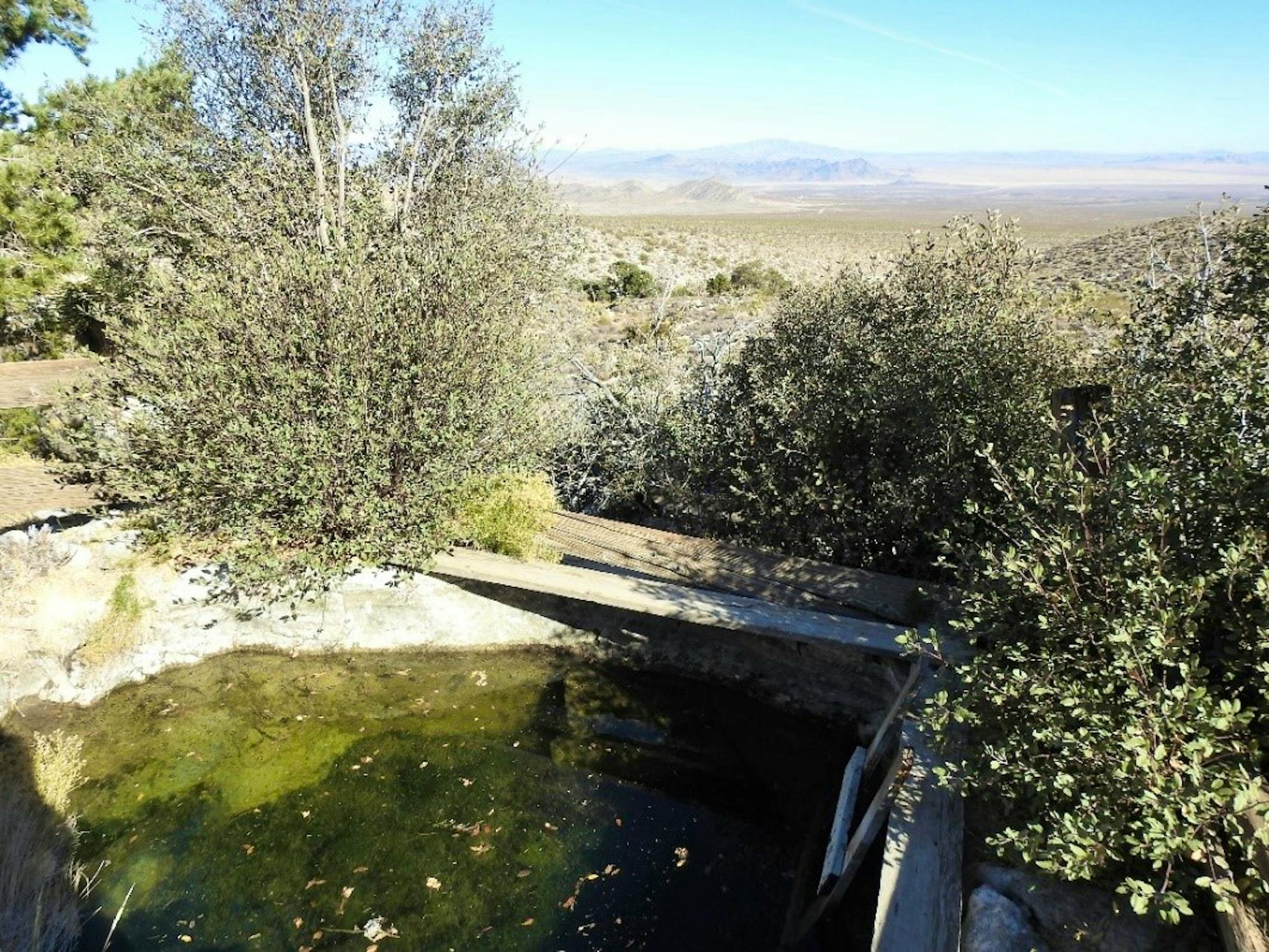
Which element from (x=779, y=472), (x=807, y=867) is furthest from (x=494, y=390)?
(x=807, y=867)

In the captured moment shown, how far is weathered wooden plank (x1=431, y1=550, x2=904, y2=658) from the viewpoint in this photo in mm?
7684

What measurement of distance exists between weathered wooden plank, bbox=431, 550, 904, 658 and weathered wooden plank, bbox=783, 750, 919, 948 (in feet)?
5.12

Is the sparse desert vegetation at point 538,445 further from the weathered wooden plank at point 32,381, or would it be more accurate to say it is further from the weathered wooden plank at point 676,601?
the weathered wooden plank at point 32,381

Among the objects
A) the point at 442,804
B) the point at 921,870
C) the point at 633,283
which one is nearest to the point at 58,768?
the point at 442,804

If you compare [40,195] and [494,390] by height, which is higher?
[40,195]

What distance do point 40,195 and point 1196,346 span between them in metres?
16.2

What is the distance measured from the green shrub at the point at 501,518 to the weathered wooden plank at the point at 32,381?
634 centimetres

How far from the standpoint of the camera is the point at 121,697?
9.06m

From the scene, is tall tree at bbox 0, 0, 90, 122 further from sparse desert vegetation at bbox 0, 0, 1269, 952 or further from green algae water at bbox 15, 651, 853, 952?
green algae water at bbox 15, 651, 853, 952

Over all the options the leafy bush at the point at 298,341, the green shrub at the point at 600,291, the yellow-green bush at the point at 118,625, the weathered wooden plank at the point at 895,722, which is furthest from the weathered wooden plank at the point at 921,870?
the green shrub at the point at 600,291

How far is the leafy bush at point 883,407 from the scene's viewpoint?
820 centimetres

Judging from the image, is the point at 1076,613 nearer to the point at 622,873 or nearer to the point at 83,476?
the point at 622,873

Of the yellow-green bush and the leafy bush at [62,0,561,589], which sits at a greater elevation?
the leafy bush at [62,0,561,589]

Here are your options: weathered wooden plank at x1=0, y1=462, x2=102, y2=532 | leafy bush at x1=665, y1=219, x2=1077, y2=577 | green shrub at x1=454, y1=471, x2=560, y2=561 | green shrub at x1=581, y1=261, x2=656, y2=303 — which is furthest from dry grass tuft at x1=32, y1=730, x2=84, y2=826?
green shrub at x1=581, y1=261, x2=656, y2=303
